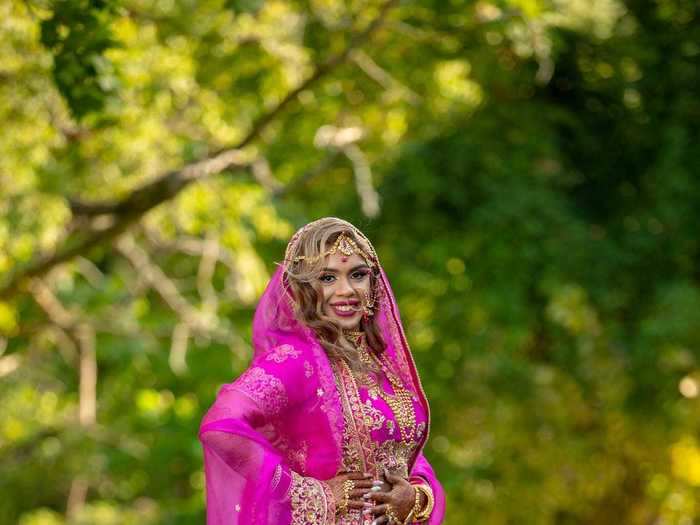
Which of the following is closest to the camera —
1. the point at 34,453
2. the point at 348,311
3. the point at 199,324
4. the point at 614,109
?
the point at 348,311

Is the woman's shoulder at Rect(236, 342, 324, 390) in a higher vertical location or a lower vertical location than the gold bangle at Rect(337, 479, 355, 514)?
higher

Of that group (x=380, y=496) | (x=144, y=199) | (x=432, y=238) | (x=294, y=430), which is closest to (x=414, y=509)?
(x=380, y=496)

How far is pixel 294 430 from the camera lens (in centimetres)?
386

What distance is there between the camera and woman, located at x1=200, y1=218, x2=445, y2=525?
370 cm

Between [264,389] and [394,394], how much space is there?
0.41 meters

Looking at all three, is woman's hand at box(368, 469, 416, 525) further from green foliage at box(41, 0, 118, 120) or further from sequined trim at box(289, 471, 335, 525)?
green foliage at box(41, 0, 118, 120)

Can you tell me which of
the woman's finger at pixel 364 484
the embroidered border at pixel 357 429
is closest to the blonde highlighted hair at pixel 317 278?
the embroidered border at pixel 357 429

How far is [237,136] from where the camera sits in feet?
35.5

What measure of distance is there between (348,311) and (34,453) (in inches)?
282

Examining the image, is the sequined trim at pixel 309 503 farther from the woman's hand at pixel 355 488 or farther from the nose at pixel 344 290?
the nose at pixel 344 290

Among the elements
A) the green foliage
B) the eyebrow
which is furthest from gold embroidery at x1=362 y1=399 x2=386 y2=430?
the green foliage

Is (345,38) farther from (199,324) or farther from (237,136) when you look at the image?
(199,324)

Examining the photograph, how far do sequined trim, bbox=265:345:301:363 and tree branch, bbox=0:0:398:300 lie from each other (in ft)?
15.2

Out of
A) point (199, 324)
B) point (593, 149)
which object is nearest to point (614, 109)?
point (593, 149)
